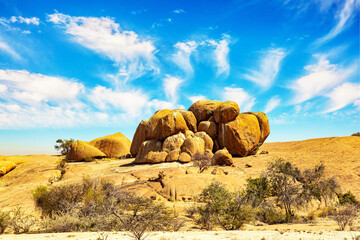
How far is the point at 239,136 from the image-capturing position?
34156mm

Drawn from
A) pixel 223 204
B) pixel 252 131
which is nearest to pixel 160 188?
pixel 223 204

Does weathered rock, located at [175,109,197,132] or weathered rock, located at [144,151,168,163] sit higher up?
weathered rock, located at [175,109,197,132]

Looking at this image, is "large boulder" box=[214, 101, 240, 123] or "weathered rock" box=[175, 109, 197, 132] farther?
"weathered rock" box=[175, 109, 197, 132]

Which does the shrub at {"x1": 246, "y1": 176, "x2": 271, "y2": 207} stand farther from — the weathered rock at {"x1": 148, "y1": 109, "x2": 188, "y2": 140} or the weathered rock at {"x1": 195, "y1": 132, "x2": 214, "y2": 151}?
the weathered rock at {"x1": 148, "y1": 109, "x2": 188, "y2": 140}

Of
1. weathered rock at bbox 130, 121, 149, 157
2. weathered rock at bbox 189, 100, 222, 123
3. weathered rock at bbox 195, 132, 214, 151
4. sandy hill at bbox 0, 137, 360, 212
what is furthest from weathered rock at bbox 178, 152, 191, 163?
weathered rock at bbox 189, 100, 222, 123

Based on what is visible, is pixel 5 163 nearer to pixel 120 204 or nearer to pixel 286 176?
pixel 120 204

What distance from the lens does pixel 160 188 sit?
17953 mm

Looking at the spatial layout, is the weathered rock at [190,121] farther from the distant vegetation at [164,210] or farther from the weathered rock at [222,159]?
the distant vegetation at [164,210]

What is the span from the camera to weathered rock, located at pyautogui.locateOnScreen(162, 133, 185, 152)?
31328 millimetres

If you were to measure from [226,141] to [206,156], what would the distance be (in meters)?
7.64

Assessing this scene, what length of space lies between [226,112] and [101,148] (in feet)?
85.9

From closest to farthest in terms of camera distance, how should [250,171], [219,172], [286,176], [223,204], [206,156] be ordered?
[223,204] → [286,176] → [219,172] → [250,171] → [206,156]

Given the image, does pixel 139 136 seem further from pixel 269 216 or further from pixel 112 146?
pixel 269 216

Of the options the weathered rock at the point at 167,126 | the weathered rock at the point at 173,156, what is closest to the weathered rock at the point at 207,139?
the weathered rock at the point at 167,126
